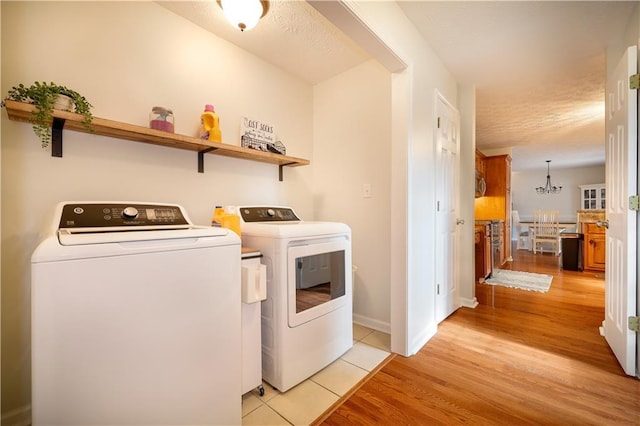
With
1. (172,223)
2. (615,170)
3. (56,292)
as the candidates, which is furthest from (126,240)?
(615,170)

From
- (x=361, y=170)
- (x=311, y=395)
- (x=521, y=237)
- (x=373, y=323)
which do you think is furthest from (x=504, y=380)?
(x=521, y=237)

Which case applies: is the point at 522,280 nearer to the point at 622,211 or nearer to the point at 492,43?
the point at 622,211

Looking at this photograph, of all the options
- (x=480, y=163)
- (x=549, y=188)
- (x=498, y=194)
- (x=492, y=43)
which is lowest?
(x=498, y=194)

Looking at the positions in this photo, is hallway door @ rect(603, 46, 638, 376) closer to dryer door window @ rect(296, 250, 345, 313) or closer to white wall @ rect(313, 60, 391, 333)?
white wall @ rect(313, 60, 391, 333)

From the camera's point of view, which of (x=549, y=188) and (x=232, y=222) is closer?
(x=232, y=222)

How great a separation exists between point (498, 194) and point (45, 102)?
20.5 ft

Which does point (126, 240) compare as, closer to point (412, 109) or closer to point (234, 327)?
point (234, 327)

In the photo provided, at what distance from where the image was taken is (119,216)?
51.4 inches

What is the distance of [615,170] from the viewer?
6.22 ft

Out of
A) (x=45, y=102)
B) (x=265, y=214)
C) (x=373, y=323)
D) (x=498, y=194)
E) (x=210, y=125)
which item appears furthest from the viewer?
(x=498, y=194)

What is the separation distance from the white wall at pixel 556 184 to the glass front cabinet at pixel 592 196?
0.41 feet

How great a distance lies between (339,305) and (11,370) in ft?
5.37

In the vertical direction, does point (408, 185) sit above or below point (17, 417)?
above

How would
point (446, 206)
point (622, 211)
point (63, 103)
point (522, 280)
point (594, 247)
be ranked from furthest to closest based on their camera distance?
point (594, 247), point (522, 280), point (446, 206), point (622, 211), point (63, 103)
